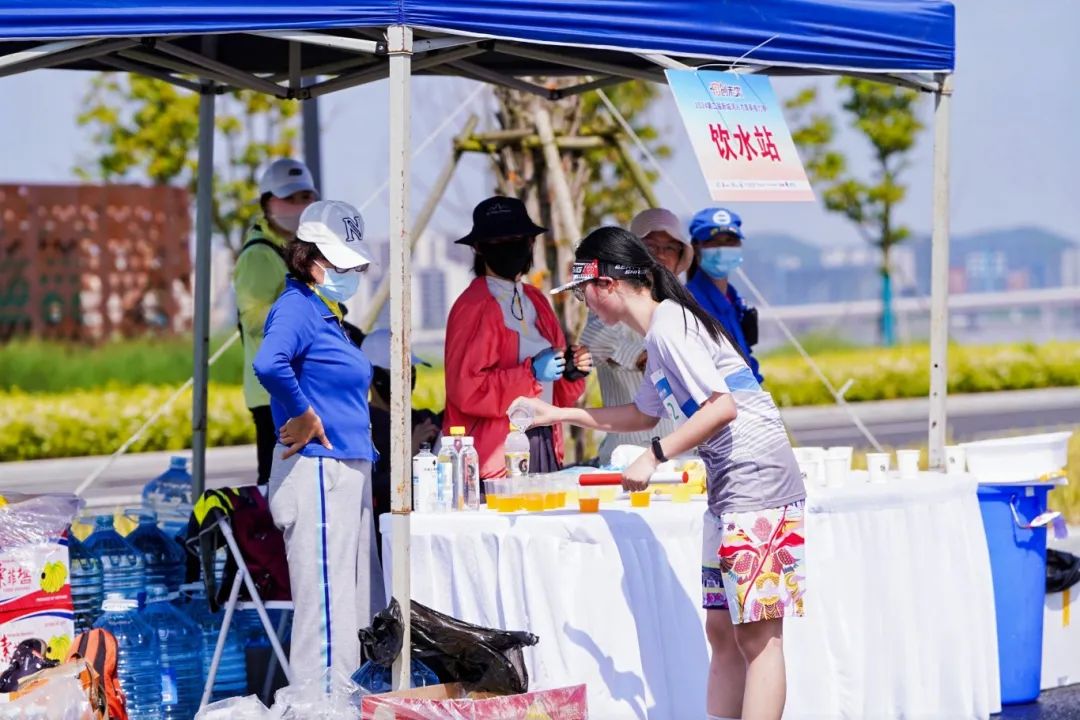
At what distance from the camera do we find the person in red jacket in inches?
227

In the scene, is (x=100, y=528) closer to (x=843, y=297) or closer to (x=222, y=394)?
(x=222, y=394)

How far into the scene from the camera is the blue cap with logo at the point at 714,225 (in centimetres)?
689

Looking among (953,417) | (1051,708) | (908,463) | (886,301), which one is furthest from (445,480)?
(886,301)

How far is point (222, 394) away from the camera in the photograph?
1833cm

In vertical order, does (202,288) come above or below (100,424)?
above

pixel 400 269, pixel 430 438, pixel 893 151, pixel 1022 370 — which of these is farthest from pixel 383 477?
pixel 893 151

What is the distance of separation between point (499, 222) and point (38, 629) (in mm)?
2203

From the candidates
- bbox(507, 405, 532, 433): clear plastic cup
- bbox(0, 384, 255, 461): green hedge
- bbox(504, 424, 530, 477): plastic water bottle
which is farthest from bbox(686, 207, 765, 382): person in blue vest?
bbox(0, 384, 255, 461): green hedge

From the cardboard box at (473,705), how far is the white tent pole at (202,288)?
2855 millimetres

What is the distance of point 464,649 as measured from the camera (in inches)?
192

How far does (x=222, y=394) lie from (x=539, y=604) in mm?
13789

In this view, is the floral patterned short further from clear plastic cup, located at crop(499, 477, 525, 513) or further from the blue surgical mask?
the blue surgical mask

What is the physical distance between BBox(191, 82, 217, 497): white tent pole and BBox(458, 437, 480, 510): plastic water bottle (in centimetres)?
238

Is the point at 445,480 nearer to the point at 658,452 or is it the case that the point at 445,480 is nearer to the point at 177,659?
the point at 658,452
